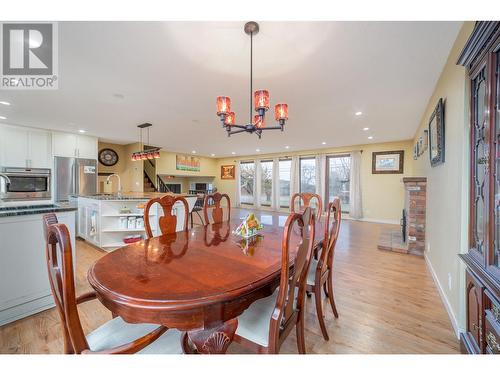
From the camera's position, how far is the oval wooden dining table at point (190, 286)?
84 centimetres

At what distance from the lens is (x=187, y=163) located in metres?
9.16

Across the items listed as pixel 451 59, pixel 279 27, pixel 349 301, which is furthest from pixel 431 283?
pixel 279 27

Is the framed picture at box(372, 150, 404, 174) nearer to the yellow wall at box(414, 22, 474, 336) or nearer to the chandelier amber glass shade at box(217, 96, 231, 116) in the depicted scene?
the yellow wall at box(414, 22, 474, 336)

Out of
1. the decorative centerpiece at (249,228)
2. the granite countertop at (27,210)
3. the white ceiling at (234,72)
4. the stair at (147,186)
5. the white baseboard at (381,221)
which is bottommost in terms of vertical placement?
the white baseboard at (381,221)

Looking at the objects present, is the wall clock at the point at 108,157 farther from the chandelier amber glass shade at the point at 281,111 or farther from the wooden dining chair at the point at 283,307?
the wooden dining chair at the point at 283,307

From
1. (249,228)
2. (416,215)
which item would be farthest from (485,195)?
(416,215)

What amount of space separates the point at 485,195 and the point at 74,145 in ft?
23.3

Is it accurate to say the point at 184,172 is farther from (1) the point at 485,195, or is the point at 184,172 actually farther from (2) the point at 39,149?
(1) the point at 485,195

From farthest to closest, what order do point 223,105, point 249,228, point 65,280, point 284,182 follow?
1. point 284,182
2. point 223,105
3. point 249,228
4. point 65,280

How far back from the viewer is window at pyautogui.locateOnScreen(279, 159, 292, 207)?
8422 mm

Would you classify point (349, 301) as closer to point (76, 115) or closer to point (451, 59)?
point (451, 59)

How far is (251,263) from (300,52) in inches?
74.3

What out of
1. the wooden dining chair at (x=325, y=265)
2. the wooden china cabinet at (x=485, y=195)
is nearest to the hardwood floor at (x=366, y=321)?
the wooden dining chair at (x=325, y=265)

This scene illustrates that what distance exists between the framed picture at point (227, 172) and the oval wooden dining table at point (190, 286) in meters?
8.78
